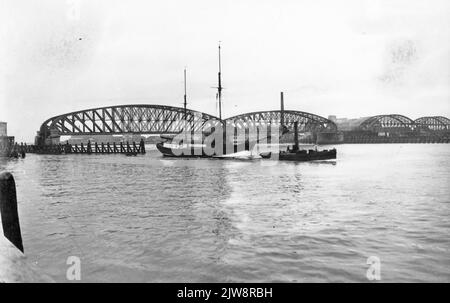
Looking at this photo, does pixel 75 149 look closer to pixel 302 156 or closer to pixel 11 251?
pixel 302 156

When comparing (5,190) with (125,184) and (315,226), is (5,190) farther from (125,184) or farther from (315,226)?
(125,184)

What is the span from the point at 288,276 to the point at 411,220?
9.31 metres

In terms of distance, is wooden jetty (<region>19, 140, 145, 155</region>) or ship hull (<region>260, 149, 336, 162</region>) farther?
wooden jetty (<region>19, 140, 145, 155</region>)

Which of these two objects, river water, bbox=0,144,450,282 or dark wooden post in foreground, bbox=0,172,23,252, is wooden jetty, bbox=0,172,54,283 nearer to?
dark wooden post in foreground, bbox=0,172,23,252

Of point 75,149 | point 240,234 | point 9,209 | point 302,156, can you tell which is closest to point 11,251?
point 9,209

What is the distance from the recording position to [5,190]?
9.62 metres

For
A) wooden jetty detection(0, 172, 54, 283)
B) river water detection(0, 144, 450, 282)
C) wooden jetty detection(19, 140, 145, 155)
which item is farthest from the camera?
wooden jetty detection(19, 140, 145, 155)

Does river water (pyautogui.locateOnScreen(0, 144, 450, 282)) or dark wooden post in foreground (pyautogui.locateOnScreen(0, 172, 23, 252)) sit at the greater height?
dark wooden post in foreground (pyautogui.locateOnScreen(0, 172, 23, 252))

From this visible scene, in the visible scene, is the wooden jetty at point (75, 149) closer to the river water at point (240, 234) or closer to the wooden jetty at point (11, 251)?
the river water at point (240, 234)

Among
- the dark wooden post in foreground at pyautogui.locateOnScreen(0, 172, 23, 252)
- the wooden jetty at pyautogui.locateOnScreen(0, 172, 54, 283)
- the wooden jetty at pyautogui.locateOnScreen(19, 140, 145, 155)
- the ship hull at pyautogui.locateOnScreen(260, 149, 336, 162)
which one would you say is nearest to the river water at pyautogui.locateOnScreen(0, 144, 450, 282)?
the dark wooden post in foreground at pyautogui.locateOnScreen(0, 172, 23, 252)

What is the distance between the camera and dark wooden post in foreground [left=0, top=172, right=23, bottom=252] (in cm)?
957

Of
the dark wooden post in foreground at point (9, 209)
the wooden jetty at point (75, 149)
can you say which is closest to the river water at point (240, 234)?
the dark wooden post in foreground at point (9, 209)

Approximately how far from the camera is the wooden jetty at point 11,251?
589cm
